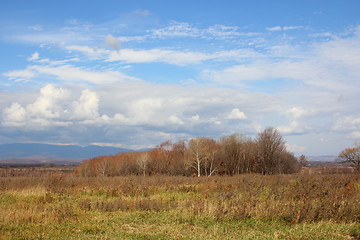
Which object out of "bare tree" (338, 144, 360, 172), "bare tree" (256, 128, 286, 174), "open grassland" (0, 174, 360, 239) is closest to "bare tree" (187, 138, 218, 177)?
"bare tree" (256, 128, 286, 174)

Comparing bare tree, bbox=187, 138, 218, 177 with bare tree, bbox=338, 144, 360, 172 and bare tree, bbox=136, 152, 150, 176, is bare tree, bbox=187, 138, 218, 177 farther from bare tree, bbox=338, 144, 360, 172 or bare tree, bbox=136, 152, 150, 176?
bare tree, bbox=338, 144, 360, 172

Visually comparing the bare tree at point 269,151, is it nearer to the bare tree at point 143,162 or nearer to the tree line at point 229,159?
the tree line at point 229,159

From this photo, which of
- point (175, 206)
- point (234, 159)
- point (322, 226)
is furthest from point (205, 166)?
point (322, 226)

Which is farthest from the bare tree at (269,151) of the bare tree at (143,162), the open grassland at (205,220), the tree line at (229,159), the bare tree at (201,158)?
the open grassland at (205,220)

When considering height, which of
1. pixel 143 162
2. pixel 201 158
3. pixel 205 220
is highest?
pixel 201 158

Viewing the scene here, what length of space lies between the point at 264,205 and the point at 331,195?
3.08m

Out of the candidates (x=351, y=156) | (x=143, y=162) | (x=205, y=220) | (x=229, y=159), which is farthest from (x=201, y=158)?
(x=205, y=220)

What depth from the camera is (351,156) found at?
73.0m

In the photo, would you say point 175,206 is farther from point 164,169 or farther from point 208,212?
point 164,169

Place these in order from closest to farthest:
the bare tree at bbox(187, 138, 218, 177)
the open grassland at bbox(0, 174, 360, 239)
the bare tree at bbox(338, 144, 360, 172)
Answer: the open grassland at bbox(0, 174, 360, 239) < the bare tree at bbox(187, 138, 218, 177) < the bare tree at bbox(338, 144, 360, 172)

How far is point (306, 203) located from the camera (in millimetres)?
13672

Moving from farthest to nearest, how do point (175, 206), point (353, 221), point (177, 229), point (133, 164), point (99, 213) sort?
point (133, 164) < point (175, 206) < point (99, 213) < point (353, 221) < point (177, 229)

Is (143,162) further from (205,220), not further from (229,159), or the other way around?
(205,220)

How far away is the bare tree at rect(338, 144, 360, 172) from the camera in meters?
70.3
